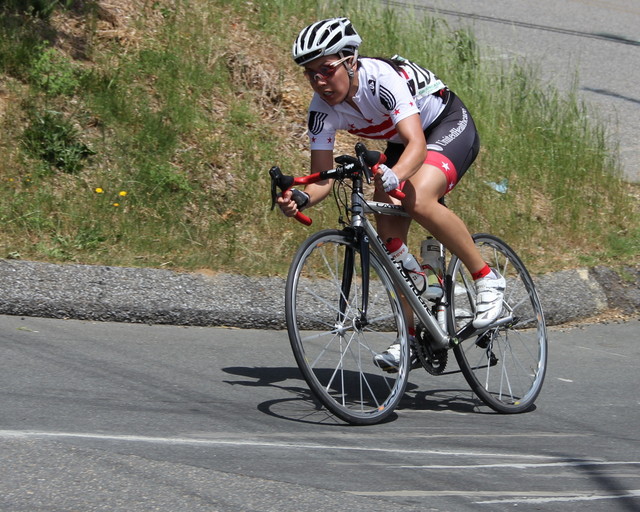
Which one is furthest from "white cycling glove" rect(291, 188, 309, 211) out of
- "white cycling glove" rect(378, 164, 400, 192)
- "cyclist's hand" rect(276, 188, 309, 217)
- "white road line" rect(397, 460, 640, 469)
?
"white road line" rect(397, 460, 640, 469)

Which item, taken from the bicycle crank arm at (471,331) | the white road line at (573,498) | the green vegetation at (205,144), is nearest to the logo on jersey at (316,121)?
the bicycle crank arm at (471,331)

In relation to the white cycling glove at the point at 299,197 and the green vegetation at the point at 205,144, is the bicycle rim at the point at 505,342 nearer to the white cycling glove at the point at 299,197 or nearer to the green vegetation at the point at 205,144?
the white cycling glove at the point at 299,197

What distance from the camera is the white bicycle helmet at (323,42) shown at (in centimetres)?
486

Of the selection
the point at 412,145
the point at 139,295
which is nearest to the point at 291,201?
the point at 412,145

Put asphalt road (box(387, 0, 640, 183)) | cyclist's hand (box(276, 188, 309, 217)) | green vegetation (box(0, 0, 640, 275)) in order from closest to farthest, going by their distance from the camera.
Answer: cyclist's hand (box(276, 188, 309, 217)), green vegetation (box(0, 0, 640, 275)), asphalt road (box(387, 0, 640, 183))

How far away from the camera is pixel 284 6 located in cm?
1045

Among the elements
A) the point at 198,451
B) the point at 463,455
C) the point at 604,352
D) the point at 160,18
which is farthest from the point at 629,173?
the point at 198,451

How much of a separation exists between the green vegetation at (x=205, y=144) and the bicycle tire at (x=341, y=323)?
188cm

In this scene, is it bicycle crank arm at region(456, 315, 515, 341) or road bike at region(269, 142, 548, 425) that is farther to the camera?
bicycle crank arm at region(456, 315, 515, 341)

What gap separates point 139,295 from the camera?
20.9 feet

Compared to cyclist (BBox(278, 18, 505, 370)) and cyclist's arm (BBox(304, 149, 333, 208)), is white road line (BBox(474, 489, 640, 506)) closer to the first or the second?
cyclist (BBox(278, 18, 505, 370))

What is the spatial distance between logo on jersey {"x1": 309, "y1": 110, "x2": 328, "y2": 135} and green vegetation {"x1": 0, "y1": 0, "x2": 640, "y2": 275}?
201 centimetres

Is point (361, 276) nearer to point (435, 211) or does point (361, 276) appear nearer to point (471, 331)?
point (435, 211)

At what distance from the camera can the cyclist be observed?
489 centimetres
